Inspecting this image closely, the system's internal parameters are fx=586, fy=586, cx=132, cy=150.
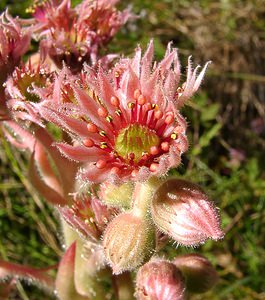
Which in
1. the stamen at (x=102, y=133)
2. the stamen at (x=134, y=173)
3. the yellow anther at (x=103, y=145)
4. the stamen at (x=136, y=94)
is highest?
the stamen at (x=136, y=94)

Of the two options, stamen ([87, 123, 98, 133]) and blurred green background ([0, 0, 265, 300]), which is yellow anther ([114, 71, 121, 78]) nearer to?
stamen ([87, 123, 98, 133])

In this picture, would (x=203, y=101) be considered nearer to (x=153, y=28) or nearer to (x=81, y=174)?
(x=153, y=28)

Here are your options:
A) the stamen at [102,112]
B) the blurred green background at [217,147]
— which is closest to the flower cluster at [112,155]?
the stamen at [102,112]

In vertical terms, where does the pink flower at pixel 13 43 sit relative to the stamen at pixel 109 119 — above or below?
above

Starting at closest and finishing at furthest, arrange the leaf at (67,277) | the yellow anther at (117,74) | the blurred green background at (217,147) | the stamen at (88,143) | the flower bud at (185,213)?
1. the flower bud at (185,213)
2. the stamen at (88,143)
3. the yellow anther at (117,74)
4. the leaf at (67,277)
5. the blurred green background at (217,147)

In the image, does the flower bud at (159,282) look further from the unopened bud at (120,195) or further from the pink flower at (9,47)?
the pink flower at (9,47)

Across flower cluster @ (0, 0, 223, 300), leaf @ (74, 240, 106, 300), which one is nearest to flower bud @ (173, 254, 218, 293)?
flower cluster @ (0, 0, 223, 300)
